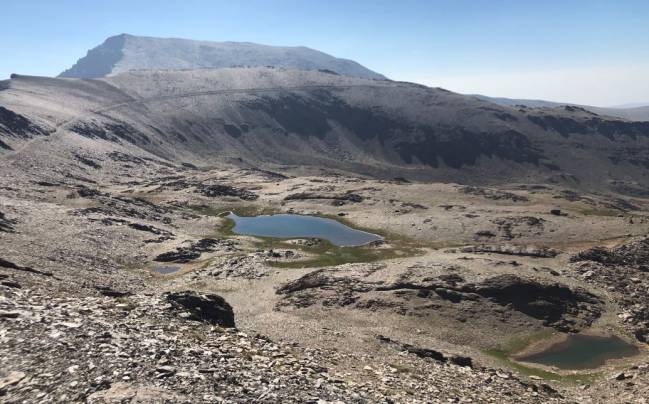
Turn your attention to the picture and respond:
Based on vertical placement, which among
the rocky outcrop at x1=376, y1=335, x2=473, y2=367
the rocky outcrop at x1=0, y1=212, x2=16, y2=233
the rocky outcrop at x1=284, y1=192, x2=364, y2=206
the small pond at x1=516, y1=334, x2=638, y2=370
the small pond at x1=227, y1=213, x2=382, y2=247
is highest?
the rocky outcrop at x1=0, y1=212, x2=16, y2=233

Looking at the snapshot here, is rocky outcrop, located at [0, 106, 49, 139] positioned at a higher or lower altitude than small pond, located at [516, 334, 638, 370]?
higher

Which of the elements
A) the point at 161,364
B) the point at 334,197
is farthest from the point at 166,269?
the point at 334,197

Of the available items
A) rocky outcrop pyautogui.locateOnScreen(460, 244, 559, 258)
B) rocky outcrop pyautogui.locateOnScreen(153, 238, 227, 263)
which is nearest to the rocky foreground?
rocky outcrop pyautogui.locateOnScreen(153, 238, 227, 263)

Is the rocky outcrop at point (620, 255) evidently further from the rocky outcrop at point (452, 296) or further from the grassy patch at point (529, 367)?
the grassy patch at point (529, 367)

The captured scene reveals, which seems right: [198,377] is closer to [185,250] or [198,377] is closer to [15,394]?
[15,394]

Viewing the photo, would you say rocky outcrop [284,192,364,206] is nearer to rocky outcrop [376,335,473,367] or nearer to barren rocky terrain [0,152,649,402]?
barren rocky terrain [0,152,649,402]

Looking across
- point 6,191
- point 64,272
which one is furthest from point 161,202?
point 64,272

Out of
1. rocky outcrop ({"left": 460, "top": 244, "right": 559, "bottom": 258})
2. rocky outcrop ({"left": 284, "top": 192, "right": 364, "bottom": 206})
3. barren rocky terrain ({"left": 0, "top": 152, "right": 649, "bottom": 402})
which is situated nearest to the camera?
barren rocky terrain ({"left": 0, "top": 152, "right": 649, "bottom": 402})

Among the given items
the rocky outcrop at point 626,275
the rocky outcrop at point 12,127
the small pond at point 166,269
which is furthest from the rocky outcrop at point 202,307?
the rocky outcrop at point 12,127
